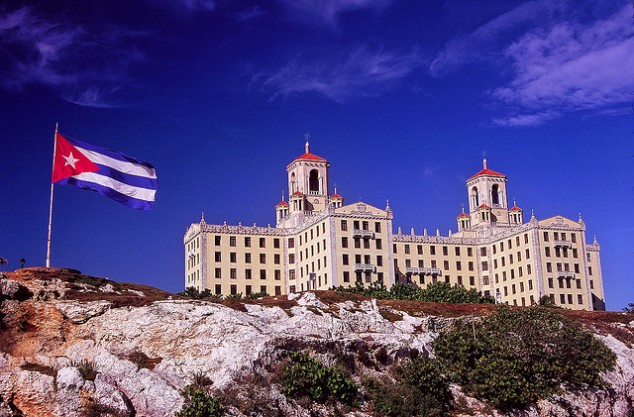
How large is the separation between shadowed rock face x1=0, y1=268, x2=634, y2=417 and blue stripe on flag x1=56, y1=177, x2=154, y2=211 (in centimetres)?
551

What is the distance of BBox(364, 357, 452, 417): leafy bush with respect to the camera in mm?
48688

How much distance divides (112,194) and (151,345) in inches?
351

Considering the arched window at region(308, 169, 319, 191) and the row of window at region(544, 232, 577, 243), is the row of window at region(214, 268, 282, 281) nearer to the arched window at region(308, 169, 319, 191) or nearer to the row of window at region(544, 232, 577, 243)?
the arched window at region(308, 169, 319, 191)

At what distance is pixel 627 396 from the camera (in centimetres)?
5825

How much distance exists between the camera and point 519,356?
5466 centimetres

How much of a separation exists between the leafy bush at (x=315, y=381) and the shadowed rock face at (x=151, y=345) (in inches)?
29.1

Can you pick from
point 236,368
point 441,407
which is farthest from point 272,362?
point 441,407

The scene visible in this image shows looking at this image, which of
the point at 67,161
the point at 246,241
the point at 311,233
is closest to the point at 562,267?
the point at 311,233

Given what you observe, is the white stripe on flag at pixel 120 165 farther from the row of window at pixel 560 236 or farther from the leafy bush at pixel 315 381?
the row of window at pixel 560 236

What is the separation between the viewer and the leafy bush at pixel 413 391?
48.7 m

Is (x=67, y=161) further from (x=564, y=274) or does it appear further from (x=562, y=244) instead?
(x=562, y=244)

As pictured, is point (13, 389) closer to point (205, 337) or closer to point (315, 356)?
point (205, 337)

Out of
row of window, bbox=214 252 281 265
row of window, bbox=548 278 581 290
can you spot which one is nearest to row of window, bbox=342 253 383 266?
row of window, bbox=214 252 281 265

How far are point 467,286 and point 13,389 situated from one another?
108 m
